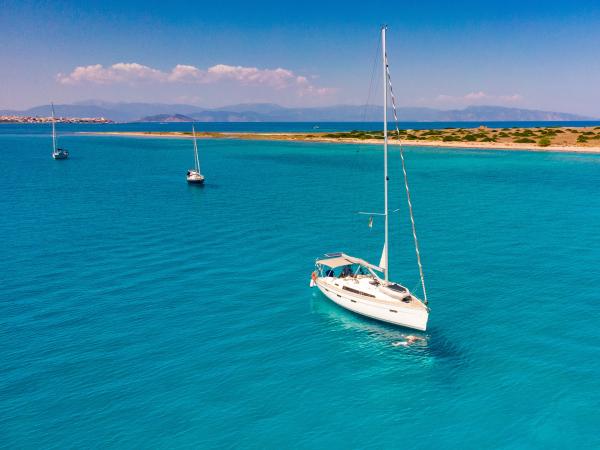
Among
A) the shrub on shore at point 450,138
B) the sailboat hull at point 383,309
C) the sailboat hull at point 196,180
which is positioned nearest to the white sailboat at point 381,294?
the sailboat hull at point 383,309

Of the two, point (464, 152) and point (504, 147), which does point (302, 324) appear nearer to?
point (464, 152)

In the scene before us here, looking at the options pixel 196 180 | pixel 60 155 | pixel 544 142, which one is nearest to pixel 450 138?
pixel 544 142

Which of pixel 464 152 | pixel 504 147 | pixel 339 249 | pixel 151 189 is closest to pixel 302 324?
pixel 339 249

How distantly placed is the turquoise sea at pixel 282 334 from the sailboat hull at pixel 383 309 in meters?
0.92

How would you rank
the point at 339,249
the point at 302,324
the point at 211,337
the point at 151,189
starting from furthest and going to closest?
the point at 151,189, the point at 339,249, the point at 302,324, the point at 211,337

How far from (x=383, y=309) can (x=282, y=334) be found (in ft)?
26.4

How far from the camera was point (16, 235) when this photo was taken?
5584 cm

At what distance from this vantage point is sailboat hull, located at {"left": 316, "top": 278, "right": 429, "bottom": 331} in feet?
100

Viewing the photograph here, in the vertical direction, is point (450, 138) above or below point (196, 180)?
above

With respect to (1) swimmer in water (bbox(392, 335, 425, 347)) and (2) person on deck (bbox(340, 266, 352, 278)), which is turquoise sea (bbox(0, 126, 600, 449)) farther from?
(2) person on deck (bbox(340, 266, 352, 278))

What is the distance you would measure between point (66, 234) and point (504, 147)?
157658 millimetres

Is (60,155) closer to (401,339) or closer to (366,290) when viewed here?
(366,290)

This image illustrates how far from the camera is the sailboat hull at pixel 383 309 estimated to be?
30.6 meters

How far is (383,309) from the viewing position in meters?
32.0
